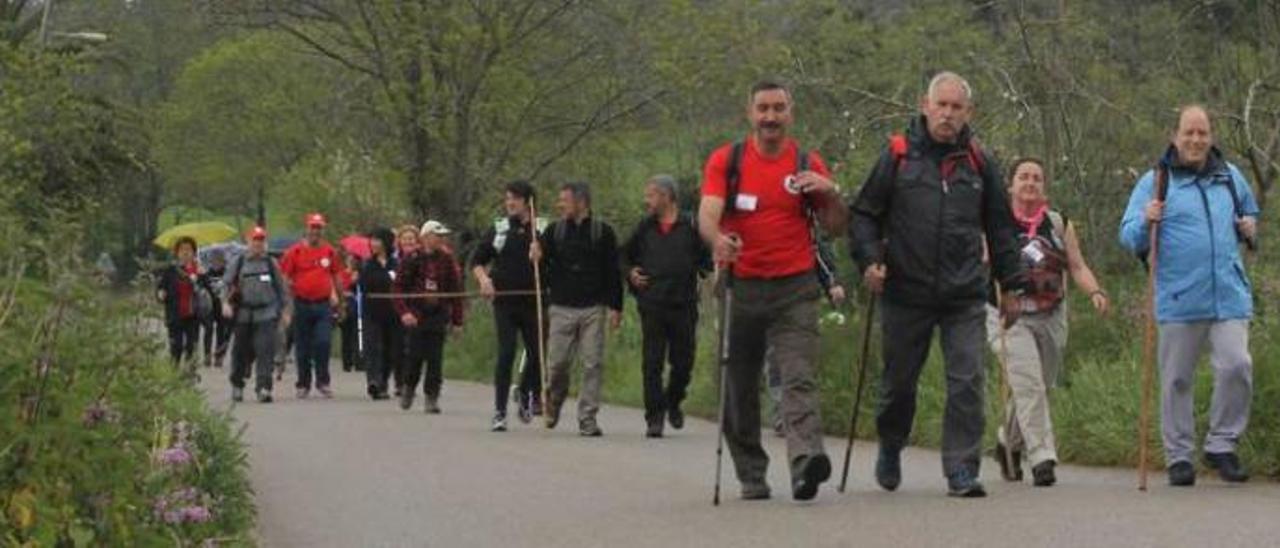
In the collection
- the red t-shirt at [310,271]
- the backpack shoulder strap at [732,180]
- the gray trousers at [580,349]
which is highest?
the backpack shoulder strap at [732,180]

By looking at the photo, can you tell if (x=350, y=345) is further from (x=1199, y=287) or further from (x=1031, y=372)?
(x=1199, y=287)

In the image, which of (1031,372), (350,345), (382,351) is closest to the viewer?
(1031,372)

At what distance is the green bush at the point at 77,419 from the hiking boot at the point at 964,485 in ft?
11.3

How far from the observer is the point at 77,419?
7.43 meters

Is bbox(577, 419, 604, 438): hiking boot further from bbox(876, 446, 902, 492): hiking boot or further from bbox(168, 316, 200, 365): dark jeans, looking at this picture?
bbox(168, 316, 200, 365): dark jeans

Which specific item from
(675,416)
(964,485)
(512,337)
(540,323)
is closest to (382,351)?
(512,337)

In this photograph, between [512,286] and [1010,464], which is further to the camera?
[512,286]

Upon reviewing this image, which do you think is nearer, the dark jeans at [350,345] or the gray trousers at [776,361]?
the gray trousers at [776,361]

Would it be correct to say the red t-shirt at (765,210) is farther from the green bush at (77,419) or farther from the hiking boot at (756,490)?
the green bush at (77,419)

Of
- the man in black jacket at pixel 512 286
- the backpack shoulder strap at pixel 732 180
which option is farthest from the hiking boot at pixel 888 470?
the man in black jacket at pixel 512 286

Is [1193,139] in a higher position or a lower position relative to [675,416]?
higher

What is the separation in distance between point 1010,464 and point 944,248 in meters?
2.07

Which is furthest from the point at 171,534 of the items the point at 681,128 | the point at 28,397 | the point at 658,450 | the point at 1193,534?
the point at 681,128

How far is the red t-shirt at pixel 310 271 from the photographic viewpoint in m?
24.5
